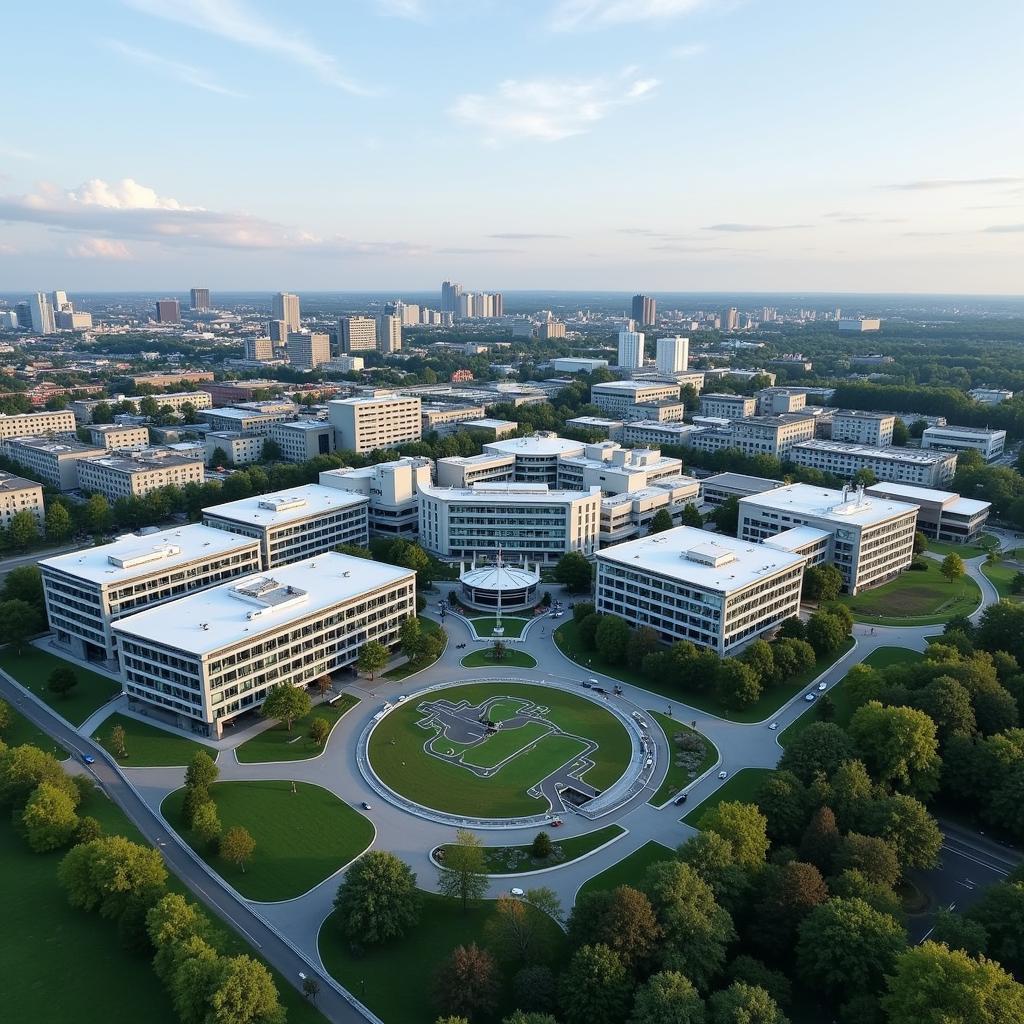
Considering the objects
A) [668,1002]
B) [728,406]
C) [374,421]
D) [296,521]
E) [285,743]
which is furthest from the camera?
[728,406]

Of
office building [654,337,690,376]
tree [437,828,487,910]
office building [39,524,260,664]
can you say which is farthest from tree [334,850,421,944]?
office building [654,337,690,376]

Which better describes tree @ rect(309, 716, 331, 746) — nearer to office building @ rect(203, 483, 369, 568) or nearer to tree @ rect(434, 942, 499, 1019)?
tree @ rect(434, 942, 499, 1019)

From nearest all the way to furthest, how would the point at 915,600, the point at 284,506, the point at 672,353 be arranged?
the point at 915,600, the point at 284,506, the point at 672,353

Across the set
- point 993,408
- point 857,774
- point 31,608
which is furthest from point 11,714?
point 993,408

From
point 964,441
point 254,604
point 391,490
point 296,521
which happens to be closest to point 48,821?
point 254,604

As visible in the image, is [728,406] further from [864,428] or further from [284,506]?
[284,506]

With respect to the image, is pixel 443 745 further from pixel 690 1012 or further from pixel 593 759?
pixel 690 1012
